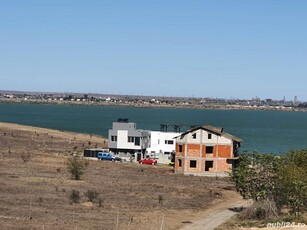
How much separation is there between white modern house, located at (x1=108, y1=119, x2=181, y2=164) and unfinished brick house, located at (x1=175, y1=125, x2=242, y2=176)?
11.3 m

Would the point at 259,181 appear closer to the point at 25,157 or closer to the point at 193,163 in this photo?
the point at 193,163

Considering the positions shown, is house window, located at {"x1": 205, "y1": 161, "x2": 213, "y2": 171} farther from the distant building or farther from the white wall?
the white wall

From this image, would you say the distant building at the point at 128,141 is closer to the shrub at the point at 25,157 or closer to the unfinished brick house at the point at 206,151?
the shrub at the point at 25,157

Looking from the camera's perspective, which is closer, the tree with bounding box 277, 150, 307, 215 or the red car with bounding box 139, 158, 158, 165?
the tree with bounding box 277, 150, 307, 215

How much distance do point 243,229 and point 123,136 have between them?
1918 inches

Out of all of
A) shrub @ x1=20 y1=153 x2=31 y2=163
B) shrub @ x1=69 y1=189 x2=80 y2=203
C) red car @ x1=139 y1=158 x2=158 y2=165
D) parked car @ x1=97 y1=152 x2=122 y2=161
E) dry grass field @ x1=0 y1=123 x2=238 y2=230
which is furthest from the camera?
parked car @ x1=97 y1=152 x2=122 y2=161

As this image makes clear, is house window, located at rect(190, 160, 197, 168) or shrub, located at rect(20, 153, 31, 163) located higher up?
house window, located at rect(190, 160, 197, 168)

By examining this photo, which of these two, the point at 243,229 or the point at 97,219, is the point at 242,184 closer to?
the point at 243,229

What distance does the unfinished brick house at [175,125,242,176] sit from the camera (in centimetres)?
7350

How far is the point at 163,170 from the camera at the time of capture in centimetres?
7775

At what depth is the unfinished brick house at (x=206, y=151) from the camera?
7350 cm

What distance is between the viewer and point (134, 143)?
287ft

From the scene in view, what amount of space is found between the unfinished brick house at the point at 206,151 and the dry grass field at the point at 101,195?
2.40 meters

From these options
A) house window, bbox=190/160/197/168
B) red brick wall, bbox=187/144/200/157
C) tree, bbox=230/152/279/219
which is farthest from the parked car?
tree, bbox=230/152/279/219
